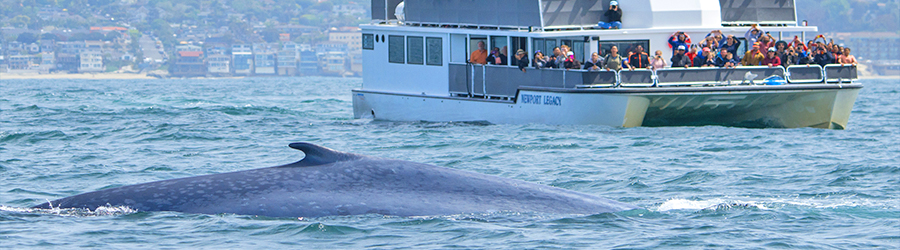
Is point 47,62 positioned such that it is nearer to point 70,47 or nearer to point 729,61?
point 70,47

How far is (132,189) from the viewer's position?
1003cm

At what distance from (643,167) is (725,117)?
8.17 meters

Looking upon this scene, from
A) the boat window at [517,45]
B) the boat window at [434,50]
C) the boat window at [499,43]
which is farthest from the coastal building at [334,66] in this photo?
the boat window at [517,45]

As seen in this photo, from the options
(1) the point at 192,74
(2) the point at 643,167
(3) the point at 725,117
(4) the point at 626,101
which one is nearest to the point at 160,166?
(2) the point at 643,167

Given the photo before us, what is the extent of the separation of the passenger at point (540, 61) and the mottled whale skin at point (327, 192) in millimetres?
14429

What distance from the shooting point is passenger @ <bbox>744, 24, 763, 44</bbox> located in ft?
81.9

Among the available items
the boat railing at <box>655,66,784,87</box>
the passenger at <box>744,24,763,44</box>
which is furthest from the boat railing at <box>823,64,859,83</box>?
the passenger at <box>744,24,763,44</box>

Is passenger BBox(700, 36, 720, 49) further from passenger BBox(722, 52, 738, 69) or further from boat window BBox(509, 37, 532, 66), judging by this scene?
boat window BBox(509, 37, 532, 66)

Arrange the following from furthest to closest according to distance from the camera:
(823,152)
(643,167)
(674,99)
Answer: (674,99)
(823,152)
(643,167)

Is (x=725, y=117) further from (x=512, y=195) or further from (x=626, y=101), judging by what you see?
(x=512, y=195)

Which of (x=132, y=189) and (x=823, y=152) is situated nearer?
(x=132, y=189)

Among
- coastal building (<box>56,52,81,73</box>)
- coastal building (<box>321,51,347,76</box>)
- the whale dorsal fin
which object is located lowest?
coastal building (<box>321,51,347,76</box>)

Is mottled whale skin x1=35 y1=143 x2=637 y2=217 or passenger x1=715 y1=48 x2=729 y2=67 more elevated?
passenger x1=715 y1=48 x2=729 y2=67

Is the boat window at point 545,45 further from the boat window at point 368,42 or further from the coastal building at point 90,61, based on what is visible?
the coastal building at point 90,61
